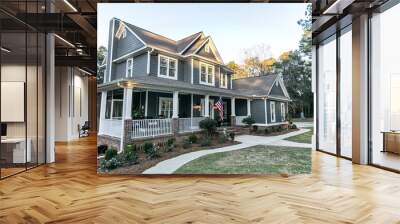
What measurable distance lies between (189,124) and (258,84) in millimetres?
1337

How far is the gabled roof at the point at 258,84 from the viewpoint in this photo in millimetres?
5453

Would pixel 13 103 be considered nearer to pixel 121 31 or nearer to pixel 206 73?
pixel 121 31

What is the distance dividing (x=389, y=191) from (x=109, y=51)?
175 inches

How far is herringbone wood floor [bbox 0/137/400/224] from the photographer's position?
3332 mm

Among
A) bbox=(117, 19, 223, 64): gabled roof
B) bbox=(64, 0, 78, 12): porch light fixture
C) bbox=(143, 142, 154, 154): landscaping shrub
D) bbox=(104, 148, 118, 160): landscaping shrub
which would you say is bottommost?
bbox=(104, 148, 118, 160): landscaping shrub

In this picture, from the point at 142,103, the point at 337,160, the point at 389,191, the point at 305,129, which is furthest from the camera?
the point at 337,160

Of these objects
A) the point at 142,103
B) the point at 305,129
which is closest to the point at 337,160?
the point at 305,129

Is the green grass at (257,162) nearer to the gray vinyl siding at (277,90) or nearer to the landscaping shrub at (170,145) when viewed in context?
the landscaping shrub at (170,145)

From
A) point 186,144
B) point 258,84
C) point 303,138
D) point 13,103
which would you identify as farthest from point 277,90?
point 13,103

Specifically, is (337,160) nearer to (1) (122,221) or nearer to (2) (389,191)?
(2) (389,191)

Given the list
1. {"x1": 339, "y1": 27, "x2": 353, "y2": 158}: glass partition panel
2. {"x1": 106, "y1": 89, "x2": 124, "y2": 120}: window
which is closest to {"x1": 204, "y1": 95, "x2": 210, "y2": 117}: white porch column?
{"x1": 106, "y1": 89, "x2": 124, "y2": 120}: window

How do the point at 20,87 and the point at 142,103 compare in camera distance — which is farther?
the point at 20,87

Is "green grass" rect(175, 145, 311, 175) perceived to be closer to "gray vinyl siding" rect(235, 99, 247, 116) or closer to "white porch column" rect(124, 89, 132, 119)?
"gray vinyl siding" rect(235, 99, 247, 116)

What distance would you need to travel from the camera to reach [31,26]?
19.9 ft
